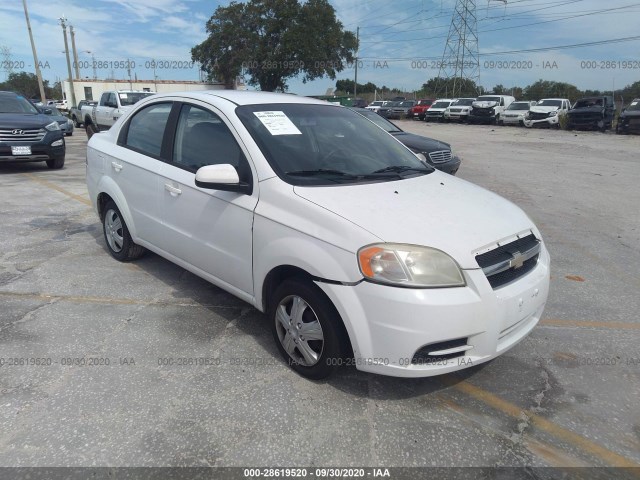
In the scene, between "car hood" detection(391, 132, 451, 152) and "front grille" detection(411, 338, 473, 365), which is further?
"car hood" detection(391, 132, 451, 152)

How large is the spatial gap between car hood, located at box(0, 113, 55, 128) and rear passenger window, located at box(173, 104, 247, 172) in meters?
7.59

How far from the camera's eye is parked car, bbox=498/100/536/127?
2973cm

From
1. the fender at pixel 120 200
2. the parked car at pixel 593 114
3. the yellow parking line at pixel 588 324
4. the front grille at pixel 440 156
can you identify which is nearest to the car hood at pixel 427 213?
the yellow parking line at pixel 588 324

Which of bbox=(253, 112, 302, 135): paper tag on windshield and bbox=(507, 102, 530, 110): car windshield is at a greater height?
bbox=(253, 112, 302, 135): paper tag on windshield

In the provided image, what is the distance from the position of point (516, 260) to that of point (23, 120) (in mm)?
10356

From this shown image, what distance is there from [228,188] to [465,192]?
167cm

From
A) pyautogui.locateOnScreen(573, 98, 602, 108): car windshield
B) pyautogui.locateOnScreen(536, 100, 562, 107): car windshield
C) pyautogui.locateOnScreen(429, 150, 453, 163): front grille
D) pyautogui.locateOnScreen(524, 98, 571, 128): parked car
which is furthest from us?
pyautogui.locateOnScreen(536, 100, 562, 107): car windshield

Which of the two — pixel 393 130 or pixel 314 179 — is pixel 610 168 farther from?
pixel 314 179

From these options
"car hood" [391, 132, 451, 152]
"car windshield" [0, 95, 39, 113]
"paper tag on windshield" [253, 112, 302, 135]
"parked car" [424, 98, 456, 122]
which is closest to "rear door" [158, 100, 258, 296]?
"paper tag on windshield" [253, 112, 302, 135]

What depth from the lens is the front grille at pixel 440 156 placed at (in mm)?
8620

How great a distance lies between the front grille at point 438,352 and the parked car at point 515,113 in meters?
30.5

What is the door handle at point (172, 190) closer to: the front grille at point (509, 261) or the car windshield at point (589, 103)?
the front grille at point (509, 261)

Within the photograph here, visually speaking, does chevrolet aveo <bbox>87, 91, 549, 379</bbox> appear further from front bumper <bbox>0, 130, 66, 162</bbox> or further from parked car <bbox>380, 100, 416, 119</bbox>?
parked car <bbox>380, 100, 416, 119</bbox>

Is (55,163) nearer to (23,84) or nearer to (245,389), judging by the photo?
(245,389)
